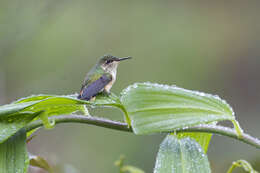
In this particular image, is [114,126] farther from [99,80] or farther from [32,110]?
[99,80]

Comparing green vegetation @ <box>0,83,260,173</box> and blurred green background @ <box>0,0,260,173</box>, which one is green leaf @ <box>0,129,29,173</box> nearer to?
green vegetation @ <box>0,83,260,173</box>

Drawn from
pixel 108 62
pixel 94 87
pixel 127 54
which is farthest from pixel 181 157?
pixel 127 54

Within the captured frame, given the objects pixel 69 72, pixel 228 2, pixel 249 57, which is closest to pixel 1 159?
pixel 69 72

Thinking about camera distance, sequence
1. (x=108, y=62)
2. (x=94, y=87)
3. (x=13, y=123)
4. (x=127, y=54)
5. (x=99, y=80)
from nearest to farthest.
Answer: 1. (x=13, y=123)
2. (x=94, y=87)
3. (x=99, y=80)
4. (x=108, y=62)
5. (x=127, y=54)

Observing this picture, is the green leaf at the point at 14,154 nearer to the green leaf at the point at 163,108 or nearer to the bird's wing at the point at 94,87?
the green leaf at the point at 163,108

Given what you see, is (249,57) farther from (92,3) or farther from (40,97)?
(40,97)

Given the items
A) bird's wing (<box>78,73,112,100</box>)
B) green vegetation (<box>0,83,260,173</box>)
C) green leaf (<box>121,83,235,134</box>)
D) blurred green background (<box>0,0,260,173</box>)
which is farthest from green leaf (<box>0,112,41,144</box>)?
blurred green background (<box>0,0,260,173</box>)
